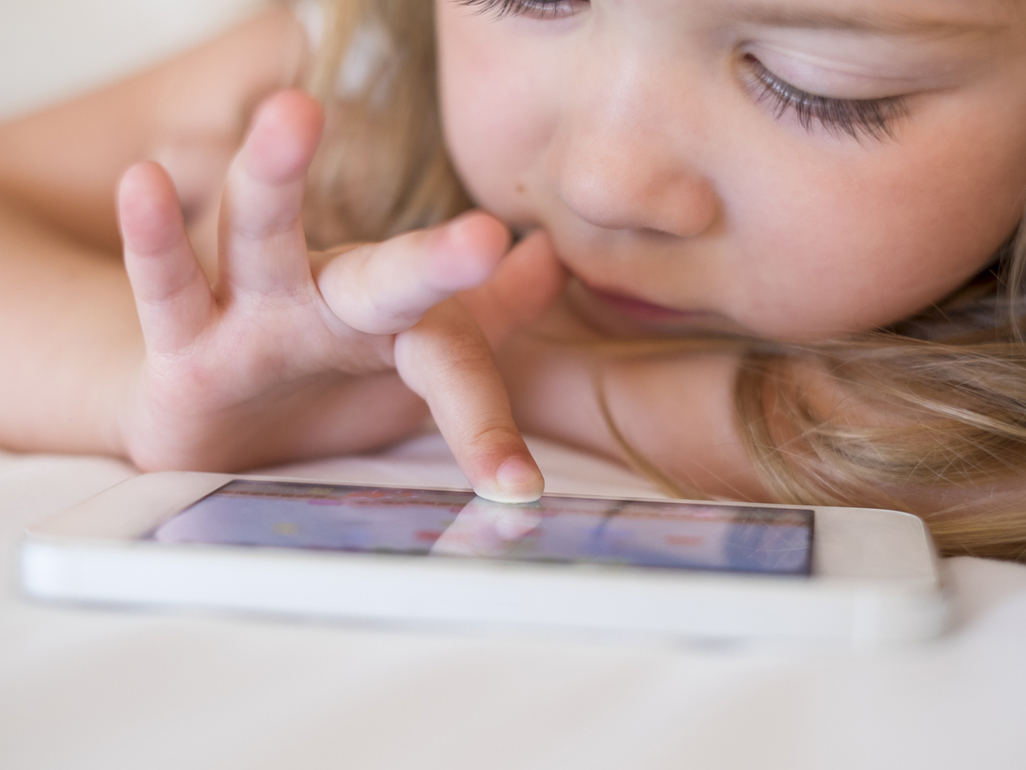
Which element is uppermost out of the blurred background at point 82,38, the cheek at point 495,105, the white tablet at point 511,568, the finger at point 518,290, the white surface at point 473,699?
the blurred background at point 82,38

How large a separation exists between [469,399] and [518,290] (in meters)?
0.16

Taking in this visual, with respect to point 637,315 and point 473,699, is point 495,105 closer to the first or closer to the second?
A: point 637,315

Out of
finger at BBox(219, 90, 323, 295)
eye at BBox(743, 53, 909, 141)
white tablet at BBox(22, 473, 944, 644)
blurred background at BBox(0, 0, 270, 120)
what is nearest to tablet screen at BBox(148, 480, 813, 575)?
white tablet at BBox(22, 473, 944, 644)

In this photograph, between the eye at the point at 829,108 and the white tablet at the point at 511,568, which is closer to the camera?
the white tablet at the point at 511,568

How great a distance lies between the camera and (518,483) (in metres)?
0.43

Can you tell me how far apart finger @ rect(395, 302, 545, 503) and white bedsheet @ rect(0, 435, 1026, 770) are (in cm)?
11

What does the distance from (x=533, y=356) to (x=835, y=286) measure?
0.23 meters

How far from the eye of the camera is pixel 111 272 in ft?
2.23

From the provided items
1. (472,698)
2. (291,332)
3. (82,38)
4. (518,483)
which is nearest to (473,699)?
(472,698)

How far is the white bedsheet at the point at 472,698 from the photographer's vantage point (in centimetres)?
28

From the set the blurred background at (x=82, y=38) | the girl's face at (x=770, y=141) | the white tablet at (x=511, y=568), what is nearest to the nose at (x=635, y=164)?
the girl's face at (x=770, y=141)

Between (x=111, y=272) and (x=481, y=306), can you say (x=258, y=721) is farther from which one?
(x=111, y=272)

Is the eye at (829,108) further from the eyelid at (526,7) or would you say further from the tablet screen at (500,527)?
the tablet screen at (500,527)

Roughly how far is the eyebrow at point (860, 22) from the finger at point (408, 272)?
205 mm
